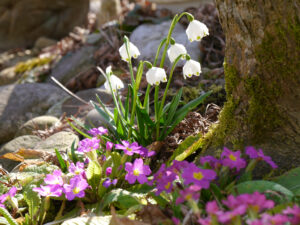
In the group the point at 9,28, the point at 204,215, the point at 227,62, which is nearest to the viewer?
the point at 204,215

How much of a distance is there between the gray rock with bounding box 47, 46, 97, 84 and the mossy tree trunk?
3.78 m

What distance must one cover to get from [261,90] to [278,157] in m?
0.38

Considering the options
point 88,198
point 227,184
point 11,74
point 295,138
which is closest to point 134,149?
point 88,198

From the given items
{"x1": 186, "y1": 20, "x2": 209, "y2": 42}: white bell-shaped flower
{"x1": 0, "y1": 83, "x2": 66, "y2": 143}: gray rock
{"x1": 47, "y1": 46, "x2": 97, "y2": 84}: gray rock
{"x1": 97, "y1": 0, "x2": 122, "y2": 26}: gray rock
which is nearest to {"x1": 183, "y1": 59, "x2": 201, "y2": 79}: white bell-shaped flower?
{"x1": 186, "y1": 20, "x2": 209, "y2": 42}: white bell-shaped flower

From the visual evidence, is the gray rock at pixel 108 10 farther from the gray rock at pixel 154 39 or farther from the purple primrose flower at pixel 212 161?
the purple primrose flower at pixel 212 161

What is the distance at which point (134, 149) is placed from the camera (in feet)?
6.84

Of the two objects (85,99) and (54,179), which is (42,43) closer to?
(85,99)

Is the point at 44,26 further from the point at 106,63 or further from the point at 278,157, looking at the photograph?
the point at 278,157

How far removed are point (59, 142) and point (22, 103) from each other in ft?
6.52

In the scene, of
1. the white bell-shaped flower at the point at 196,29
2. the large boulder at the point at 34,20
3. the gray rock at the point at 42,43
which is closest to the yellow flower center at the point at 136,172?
the white bell-shaped flower at the point at 196,29

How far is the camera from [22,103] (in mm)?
4871

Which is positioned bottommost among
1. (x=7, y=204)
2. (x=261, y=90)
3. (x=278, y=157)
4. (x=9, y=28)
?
Answer: (x=9, y=28)

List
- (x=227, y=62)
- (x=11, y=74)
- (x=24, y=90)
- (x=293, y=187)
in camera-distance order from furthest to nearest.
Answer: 1. (x=11, y=74)
2. (x=24, y=90)
3. (x=227, y=62)
4. (x=293, y=187)

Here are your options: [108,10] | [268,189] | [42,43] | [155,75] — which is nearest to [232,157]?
[268,189]
